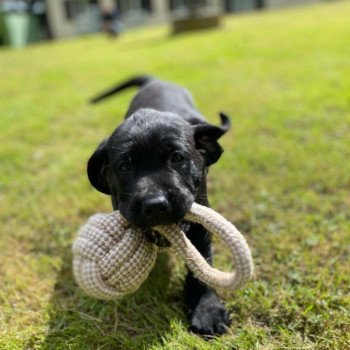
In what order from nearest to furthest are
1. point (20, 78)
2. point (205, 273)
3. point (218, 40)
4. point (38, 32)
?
point (205, 273)
point (20, 78)
point (218, 40)
point (38, 32)

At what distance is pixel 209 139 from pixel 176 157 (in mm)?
462

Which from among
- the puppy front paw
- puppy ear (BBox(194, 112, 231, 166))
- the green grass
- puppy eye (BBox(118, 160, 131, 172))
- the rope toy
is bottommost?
the green grass

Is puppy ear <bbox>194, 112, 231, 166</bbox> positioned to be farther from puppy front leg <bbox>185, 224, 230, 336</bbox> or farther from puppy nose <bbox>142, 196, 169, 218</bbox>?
puppy nose <bbox>142, 196, 169, 218</bbox>

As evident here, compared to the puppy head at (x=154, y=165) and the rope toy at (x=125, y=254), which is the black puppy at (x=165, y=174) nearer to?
the puppy head at (x=154, y=165)

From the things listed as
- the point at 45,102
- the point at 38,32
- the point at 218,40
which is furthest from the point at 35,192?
the point at 38,32

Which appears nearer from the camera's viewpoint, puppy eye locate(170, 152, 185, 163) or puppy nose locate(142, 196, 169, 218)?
puppy nose locate(142, 196, 169, 218)

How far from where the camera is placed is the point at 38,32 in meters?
30.3

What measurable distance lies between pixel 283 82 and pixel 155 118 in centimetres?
571

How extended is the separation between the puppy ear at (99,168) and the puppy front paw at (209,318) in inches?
35.2

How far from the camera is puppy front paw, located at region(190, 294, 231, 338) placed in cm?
263

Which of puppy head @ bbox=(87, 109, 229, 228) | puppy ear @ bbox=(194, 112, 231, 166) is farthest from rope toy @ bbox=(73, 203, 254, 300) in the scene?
puppy ear @ bbox=(194, 112, 231, 166)

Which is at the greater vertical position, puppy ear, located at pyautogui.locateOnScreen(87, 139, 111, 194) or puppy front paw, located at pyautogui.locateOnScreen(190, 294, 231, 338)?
puppy ear, located at pyautogui.locateOnScreen(87, 139, 111, 194)

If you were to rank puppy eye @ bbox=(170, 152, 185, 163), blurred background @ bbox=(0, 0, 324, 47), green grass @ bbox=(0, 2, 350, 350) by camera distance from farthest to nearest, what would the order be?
blurred background @ bbox=(0, 0, 324, 47) → green grass @ bbox=(0, 2, 350, 350) → puppy eye @ bbox=(170, 152, 185, 163)

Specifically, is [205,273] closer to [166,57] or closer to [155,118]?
[155,118]
